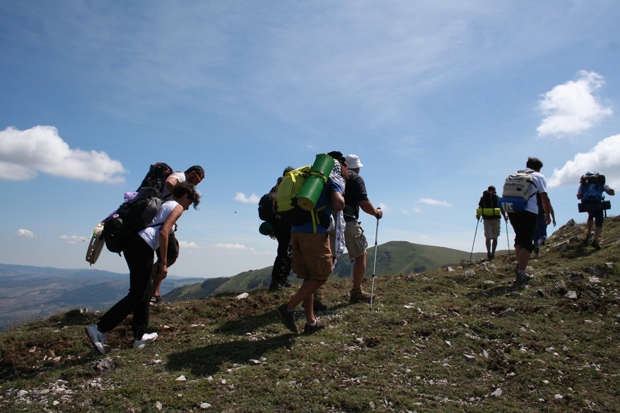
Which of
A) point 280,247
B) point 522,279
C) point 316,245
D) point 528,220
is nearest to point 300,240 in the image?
point 316,245

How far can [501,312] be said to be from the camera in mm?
7441

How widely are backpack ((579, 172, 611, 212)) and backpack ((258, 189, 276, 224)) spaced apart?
10.5 metres

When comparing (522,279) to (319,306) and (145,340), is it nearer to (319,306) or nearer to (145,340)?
(319,306)

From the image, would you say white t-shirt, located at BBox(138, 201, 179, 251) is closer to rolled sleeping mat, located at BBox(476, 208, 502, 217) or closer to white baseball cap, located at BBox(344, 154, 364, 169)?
white baseball cap, located at BBox(344, 154, 364, 169)

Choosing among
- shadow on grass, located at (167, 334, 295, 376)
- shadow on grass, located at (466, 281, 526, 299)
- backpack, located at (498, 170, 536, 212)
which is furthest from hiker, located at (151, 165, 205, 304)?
backpack, located at (498, 170, 536, 212)

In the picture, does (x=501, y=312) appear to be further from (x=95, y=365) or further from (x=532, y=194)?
(x=95, y=365)

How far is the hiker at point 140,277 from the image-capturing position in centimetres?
580

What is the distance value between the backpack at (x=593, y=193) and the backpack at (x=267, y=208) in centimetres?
1052

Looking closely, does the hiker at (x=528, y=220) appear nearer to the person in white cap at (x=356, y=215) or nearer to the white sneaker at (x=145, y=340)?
the person in white cap at (x=356, y=215)

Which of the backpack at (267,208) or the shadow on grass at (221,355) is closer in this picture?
the shadow on grass at (221,355)

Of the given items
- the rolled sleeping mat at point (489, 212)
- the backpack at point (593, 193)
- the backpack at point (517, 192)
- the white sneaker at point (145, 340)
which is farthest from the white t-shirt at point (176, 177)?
the backpack at point (593, 193)

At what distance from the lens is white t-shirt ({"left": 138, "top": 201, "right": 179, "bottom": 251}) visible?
5905 millimetres

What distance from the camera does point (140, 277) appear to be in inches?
233

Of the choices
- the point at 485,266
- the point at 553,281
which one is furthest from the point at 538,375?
the point at 485,266
